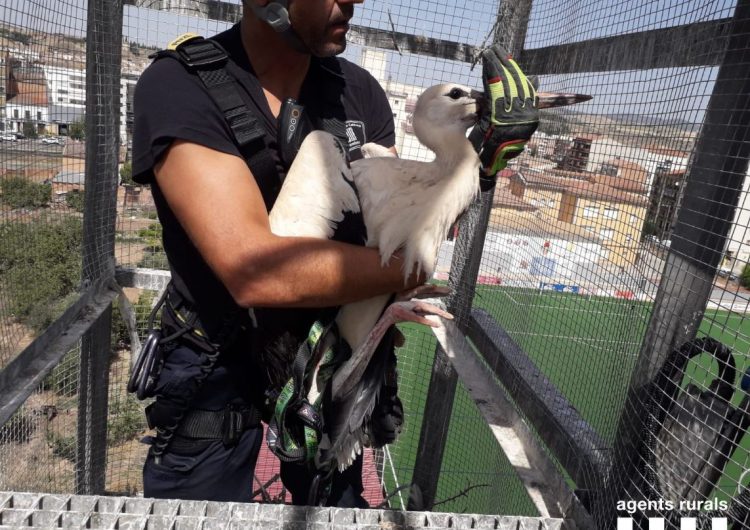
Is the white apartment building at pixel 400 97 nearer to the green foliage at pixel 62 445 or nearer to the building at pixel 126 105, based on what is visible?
the building at pixel 126 105

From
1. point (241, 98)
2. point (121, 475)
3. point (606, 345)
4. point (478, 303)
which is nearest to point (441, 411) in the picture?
point (478, 303)

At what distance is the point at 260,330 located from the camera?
5.55 feet

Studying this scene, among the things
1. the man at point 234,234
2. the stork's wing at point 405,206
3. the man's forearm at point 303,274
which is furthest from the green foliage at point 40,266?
the stork's wing at point 405,206

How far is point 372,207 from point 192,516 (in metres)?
1.07

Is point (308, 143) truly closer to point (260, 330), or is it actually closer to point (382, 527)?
point (260, 330)

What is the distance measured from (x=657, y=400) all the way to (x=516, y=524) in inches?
18.0

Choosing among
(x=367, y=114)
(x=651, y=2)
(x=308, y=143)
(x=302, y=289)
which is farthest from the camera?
(x=367, y=114)

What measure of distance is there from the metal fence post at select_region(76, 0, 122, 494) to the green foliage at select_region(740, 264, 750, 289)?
7.99ft

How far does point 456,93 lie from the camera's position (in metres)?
2.05

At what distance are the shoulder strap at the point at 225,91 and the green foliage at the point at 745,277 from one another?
4.21 ft

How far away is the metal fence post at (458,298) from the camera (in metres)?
2.56

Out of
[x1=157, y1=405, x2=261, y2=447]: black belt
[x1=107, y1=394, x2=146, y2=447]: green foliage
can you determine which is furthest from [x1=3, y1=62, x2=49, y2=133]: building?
[x1=107, y1=394, x2=146, y2=447]: green foliage

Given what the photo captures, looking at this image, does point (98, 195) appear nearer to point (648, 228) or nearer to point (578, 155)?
point (578, 155)

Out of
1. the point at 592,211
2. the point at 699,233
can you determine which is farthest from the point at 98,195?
the point at 699,233
